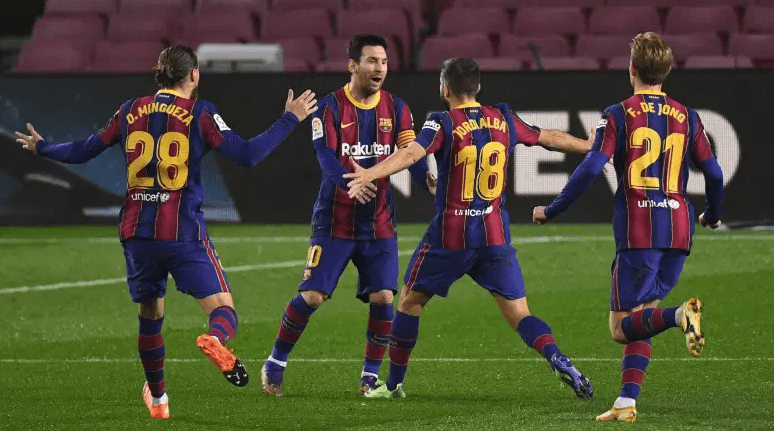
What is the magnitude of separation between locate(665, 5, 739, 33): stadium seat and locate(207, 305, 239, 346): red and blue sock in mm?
12796

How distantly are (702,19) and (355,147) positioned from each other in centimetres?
1183

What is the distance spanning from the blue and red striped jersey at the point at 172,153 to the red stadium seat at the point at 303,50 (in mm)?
11914

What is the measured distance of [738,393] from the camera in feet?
25.5

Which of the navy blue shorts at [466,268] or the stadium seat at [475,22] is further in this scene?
the stadium seat at [475,22]

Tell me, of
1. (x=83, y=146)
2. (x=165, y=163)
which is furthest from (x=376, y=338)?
(x=83, y=146)

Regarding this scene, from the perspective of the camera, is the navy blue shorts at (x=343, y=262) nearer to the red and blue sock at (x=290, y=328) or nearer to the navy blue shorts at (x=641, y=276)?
the red and blue sock at (x=290, y=328)

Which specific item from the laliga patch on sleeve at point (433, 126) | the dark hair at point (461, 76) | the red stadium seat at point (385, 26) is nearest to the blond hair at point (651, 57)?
the dark hair at point (461, 76)

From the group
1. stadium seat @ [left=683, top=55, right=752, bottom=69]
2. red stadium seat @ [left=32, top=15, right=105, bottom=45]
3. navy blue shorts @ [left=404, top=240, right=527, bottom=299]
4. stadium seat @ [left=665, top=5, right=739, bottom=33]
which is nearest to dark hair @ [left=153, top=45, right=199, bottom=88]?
navy blue shorts @ [left=404, top=240, right=527, bottom=299]

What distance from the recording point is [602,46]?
61.0 ft

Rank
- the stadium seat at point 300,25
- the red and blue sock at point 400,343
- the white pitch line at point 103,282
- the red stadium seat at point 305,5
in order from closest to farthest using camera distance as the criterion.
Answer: the red and blue sock at point 400,343 → the white pitch line at point 103,282 → the stadium seat at point 300,25 → the red stadium seat at point 305,5

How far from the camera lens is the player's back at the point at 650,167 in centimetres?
688

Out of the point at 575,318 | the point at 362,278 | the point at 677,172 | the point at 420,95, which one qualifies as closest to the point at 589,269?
the point at 575,318

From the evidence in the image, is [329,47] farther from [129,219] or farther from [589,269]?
[129,219]

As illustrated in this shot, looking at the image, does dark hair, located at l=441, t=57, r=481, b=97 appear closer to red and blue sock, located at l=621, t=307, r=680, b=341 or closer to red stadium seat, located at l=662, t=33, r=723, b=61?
red and blue sock, located at l=621, t=307, r=680, b=341
